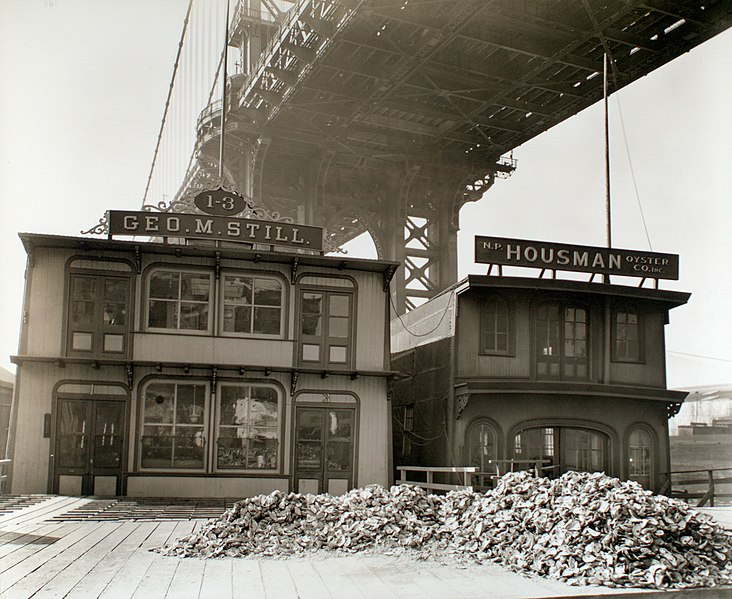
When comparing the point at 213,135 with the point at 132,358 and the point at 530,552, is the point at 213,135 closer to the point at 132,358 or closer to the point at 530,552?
the point at 132,358

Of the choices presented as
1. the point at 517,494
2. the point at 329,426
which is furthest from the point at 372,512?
the point at 329,426

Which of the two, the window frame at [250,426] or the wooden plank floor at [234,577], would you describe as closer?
the wooden plank floor at [234,577]

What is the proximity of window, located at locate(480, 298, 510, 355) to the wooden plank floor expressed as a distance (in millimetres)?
13424

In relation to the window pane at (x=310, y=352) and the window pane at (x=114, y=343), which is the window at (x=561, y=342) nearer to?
the window pane at (x=310, y=352)

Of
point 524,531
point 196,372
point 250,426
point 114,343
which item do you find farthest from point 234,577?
point 114,343

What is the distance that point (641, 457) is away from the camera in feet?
83.6

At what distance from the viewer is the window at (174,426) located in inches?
846

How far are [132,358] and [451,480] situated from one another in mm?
10391

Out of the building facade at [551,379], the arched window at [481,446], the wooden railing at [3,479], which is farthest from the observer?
the building facade at [551,379]

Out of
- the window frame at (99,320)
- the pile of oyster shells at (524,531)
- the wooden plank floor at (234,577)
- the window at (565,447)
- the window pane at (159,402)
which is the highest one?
the window frame at (99,320)

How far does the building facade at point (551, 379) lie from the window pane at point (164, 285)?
28.6ft

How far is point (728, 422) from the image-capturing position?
46.5 metres

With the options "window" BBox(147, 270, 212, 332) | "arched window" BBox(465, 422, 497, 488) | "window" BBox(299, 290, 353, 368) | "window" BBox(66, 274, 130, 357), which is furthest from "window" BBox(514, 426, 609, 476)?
"window" BBox(66, 274, 130, 357)

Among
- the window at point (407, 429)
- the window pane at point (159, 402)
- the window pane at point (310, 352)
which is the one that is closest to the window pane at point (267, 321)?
the window pane at point (310, 352)
